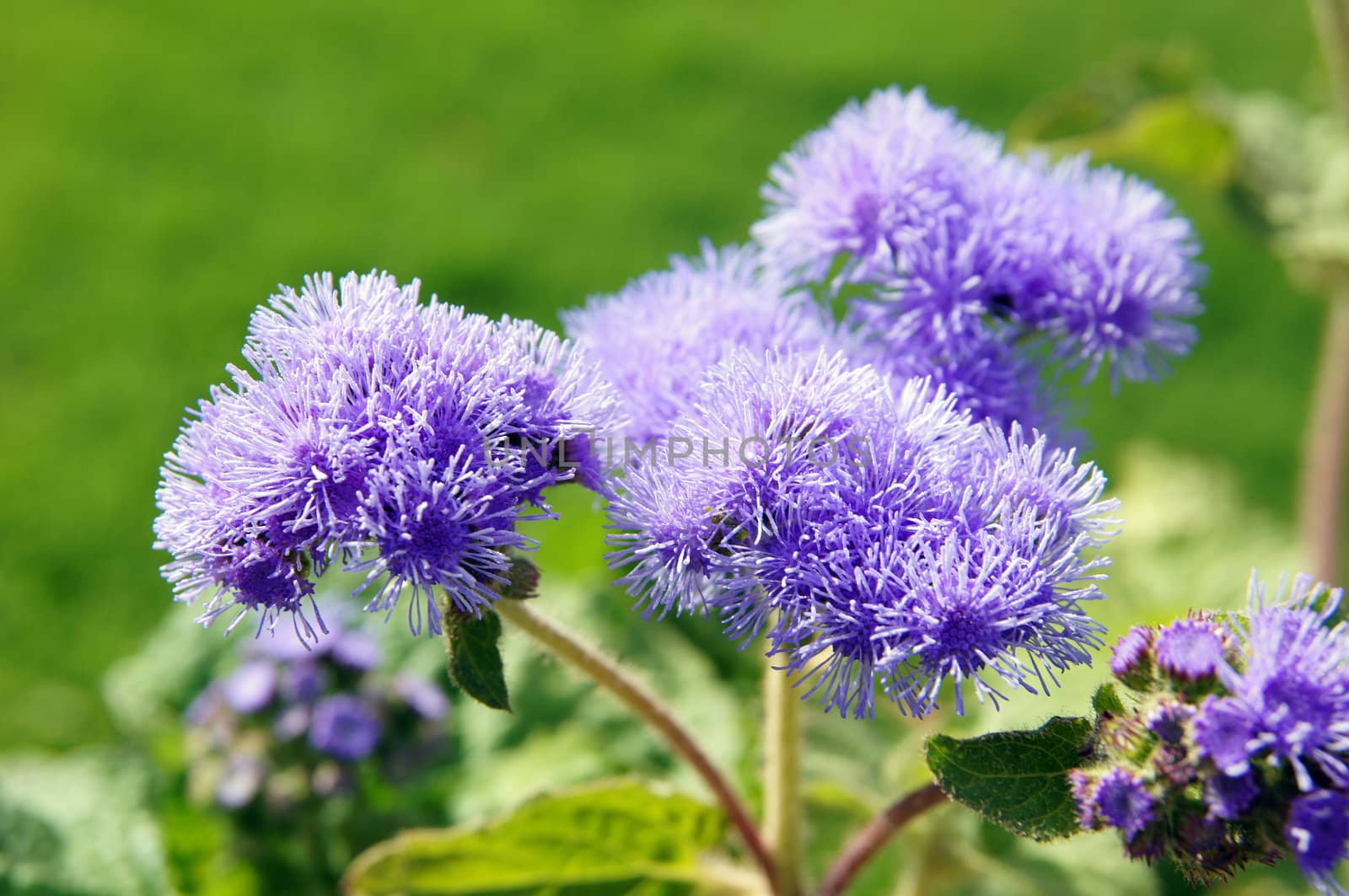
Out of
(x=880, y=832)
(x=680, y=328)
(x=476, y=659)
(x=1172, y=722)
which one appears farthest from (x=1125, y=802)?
(x=680, y=328)

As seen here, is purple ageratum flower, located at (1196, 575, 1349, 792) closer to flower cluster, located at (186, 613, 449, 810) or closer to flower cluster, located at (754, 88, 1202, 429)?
flower cluster, located at (754, 88, 1202, 429)

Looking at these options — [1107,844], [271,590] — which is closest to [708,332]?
[271,590]

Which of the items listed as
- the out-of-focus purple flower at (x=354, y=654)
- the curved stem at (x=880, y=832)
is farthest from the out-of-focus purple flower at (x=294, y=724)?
the curved stem at (x=880, y=832)

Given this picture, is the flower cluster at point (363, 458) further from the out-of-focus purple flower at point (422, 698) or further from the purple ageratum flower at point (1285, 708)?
the out-of-focus purple flower at point (422, 698)

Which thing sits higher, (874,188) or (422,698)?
(874,188)

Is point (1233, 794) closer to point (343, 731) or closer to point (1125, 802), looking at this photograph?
point (1125, 802)

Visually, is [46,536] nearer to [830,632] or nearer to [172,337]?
[172,337]
